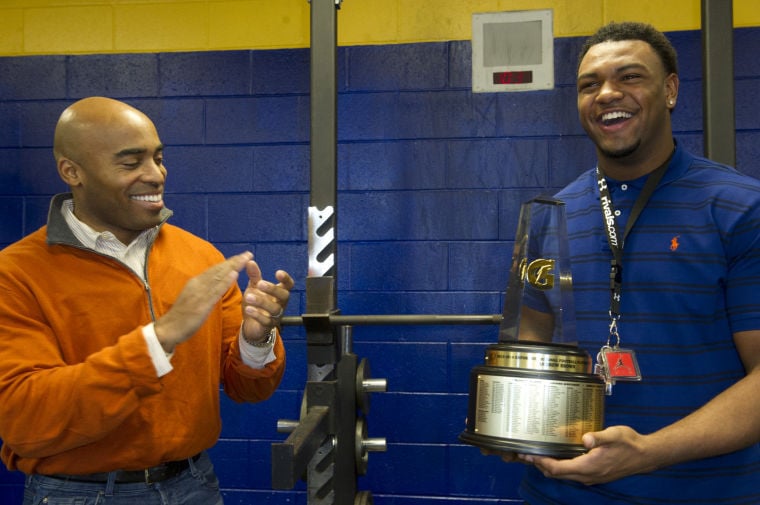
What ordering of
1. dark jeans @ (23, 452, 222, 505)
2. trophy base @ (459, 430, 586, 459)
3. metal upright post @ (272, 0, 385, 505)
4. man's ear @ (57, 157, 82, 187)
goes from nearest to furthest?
trophy base @ (459, 430, 586, 459), dark jeans @ (23, 452, 222, 505), man's ear @ (57, 157, 82, 187), metal upright post @ (272, 0, 385, 505)

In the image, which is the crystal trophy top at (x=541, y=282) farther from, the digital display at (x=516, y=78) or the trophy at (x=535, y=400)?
the digital display at (x=516, y=78)

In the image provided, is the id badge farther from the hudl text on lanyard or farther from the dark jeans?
the dark jeans

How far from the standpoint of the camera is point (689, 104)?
107 inches

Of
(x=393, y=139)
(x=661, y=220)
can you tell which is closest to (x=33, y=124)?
(x=393, y=139)

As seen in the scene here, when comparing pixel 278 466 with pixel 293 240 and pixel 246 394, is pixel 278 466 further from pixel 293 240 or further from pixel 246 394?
pixel 293 240

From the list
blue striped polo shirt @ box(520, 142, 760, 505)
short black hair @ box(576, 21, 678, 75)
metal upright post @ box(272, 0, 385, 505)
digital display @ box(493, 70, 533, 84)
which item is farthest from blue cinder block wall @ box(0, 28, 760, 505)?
blue striped polo shirt @ box(520, 142, 760, 505)

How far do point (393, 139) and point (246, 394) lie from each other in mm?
1404

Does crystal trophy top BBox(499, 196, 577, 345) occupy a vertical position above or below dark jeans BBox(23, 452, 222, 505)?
above

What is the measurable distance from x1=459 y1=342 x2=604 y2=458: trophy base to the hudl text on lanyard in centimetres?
6

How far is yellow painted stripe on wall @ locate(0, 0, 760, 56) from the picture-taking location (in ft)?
9.10

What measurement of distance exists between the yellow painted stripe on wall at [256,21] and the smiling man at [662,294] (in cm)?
152

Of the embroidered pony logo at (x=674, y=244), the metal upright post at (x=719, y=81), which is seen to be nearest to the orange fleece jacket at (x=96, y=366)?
the embroidered pony logo at (x=674, y=244)

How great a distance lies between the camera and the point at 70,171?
5.46 feet

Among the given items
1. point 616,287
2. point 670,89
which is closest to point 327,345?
point 616,287
